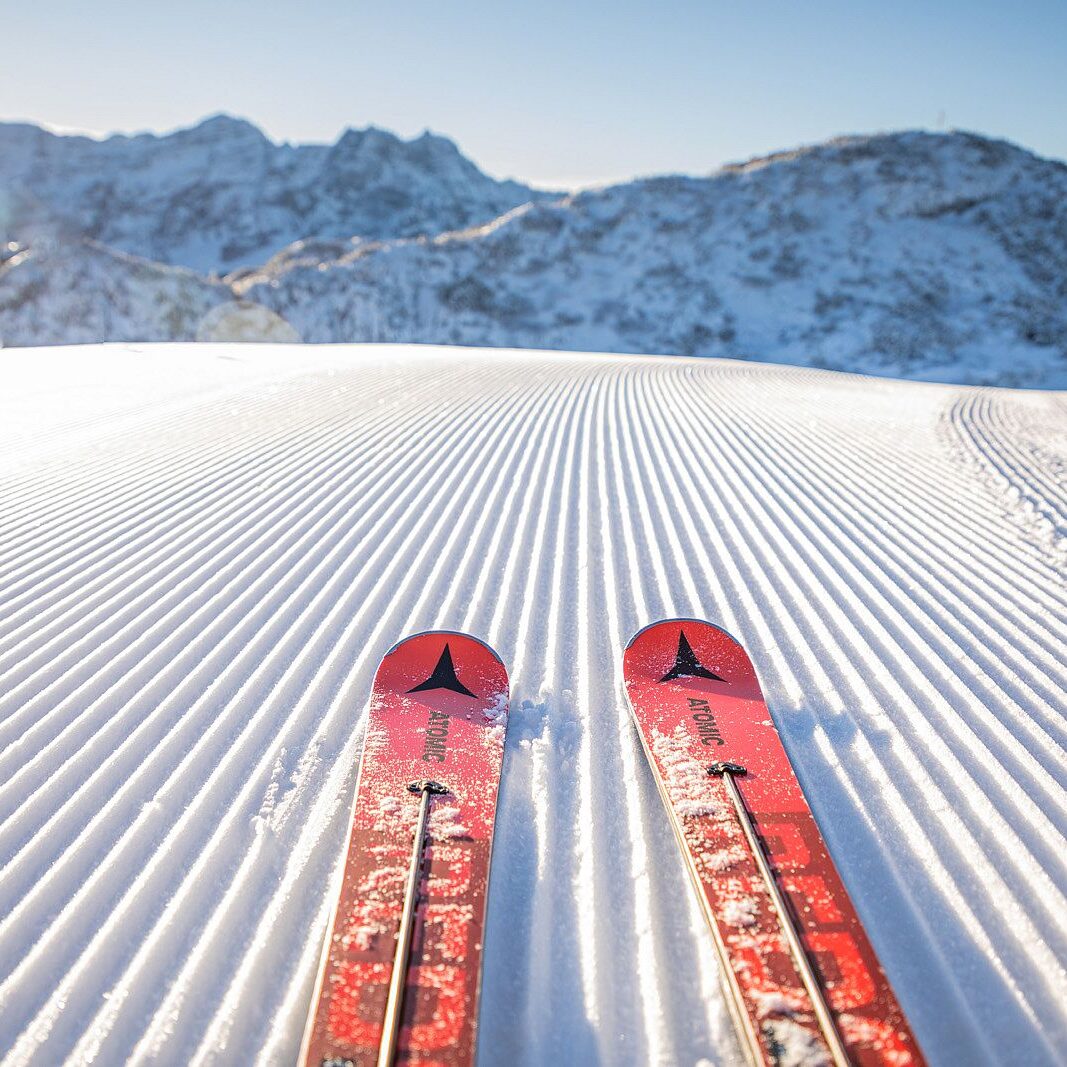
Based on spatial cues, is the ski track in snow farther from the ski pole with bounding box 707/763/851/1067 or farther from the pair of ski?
the ski pole with bounding box 707/763/851/1067

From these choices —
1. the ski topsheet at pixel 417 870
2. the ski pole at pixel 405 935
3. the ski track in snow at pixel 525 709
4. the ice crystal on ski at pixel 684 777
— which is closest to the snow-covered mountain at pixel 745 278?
the ski track in snow at pixel 525 709

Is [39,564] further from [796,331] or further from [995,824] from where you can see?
[796,331]

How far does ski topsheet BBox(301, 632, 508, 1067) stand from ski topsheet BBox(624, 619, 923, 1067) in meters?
0.61

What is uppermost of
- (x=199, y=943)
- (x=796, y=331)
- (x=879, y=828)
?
(x=796, y=331)

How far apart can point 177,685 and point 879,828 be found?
2609 millimetres

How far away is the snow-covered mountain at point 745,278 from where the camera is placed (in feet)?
79.7

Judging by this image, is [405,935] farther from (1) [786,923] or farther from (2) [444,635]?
(2) [444,635]

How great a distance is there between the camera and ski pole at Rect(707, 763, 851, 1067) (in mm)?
1495

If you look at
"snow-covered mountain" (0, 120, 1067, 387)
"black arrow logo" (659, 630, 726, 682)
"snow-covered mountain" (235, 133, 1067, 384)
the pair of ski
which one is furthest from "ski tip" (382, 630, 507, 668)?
"snow-covered mountain" (0, 120, 1067, 387)

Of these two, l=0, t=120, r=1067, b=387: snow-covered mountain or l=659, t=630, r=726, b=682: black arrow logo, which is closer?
l=659, t=630, r=726, b=682: black arrow logo

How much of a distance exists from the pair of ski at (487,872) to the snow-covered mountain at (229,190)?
58.1 m

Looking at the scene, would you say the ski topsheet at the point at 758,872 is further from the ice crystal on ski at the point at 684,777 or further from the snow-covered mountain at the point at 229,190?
the snow-covered mountain at the point at 229,190

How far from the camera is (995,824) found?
6.91ft

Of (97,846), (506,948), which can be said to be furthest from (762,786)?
(97,846)
